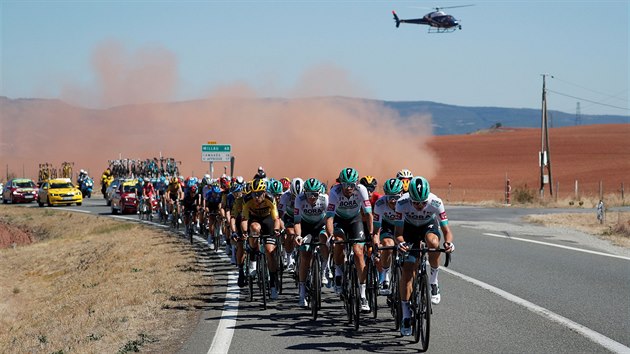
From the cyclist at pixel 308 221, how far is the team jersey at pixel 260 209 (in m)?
1.03

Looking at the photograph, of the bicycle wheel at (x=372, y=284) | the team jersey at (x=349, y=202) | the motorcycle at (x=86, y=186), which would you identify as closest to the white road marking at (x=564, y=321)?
the bicycle wheel at (x=372, y=284)

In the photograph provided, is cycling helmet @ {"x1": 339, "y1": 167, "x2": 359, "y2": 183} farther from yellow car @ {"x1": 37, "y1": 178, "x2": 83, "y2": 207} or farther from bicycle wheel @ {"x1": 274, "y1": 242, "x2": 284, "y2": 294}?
yellow car @ {"x1": 37, "y1": 178, "x2": 83, "y2": 207}

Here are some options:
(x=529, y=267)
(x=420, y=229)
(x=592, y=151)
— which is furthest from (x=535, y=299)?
(x=592, y=151)

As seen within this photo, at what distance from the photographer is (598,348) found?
966 centimetres

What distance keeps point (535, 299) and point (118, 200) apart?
1354 inches

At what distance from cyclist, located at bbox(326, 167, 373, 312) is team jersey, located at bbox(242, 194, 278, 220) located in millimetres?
1733

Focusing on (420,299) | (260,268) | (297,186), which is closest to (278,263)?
(260,268)

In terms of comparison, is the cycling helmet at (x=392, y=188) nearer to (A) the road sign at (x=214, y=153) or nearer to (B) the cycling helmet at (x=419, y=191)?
(B) the cycling helmet at (x=419, y=191)

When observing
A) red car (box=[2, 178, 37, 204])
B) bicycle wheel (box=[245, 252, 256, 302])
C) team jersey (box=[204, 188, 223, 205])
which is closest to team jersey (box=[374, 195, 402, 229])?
bicycle wheel (box=[245, 252, 256, 302])

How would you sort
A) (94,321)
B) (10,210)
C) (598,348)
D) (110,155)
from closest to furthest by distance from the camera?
(598,348) → (94,321) → (10,210) → (110,155)

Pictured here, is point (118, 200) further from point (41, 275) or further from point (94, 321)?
point (94, 321)

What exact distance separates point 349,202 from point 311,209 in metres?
0.91

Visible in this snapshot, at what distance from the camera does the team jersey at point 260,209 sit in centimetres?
1423

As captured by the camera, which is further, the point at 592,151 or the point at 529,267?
the point at 592,151
